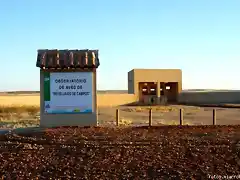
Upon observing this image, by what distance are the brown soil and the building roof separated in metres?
3.80

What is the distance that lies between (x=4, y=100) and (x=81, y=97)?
33867 mm

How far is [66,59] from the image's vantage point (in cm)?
2025

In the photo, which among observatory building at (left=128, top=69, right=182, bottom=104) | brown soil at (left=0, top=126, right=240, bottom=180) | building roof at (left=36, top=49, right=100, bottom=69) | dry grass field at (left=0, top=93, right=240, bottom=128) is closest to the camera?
brown soil at (left=0, top=126, right=240, bottom=180)

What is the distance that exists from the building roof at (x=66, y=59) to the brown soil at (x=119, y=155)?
12.5 ft

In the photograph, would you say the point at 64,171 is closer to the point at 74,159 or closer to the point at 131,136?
the point at 74,159

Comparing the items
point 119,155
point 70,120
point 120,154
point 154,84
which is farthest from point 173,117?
point 154,84

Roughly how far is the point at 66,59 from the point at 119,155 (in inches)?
352

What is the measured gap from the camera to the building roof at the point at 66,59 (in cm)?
1992

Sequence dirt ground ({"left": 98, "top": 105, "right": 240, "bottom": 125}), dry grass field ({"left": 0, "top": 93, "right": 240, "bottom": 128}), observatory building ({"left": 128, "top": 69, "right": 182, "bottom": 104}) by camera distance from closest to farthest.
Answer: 1. dry grass field ({"left": 0, "top": 93, "right": 240, "bottom": 128})
2. dirt ground ({"left": 98, "top": 105, "right": 240, "bottom": 125})
3. observatory building ({"left": 128, "top": 69, "right": 182, "bottom": 104})

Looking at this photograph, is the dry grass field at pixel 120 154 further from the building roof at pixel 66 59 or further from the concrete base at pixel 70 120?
the building roof at pixel 66 59

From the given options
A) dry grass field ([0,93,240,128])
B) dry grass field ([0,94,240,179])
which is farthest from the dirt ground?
dry grass field ([0,94,240,179])

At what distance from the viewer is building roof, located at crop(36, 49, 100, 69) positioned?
65.4 feet

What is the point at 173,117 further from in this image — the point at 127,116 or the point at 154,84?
the point at 154,84

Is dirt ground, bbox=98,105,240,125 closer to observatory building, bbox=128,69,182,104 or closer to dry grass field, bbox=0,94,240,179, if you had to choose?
dry grass field, bbox=0,94,240,179
